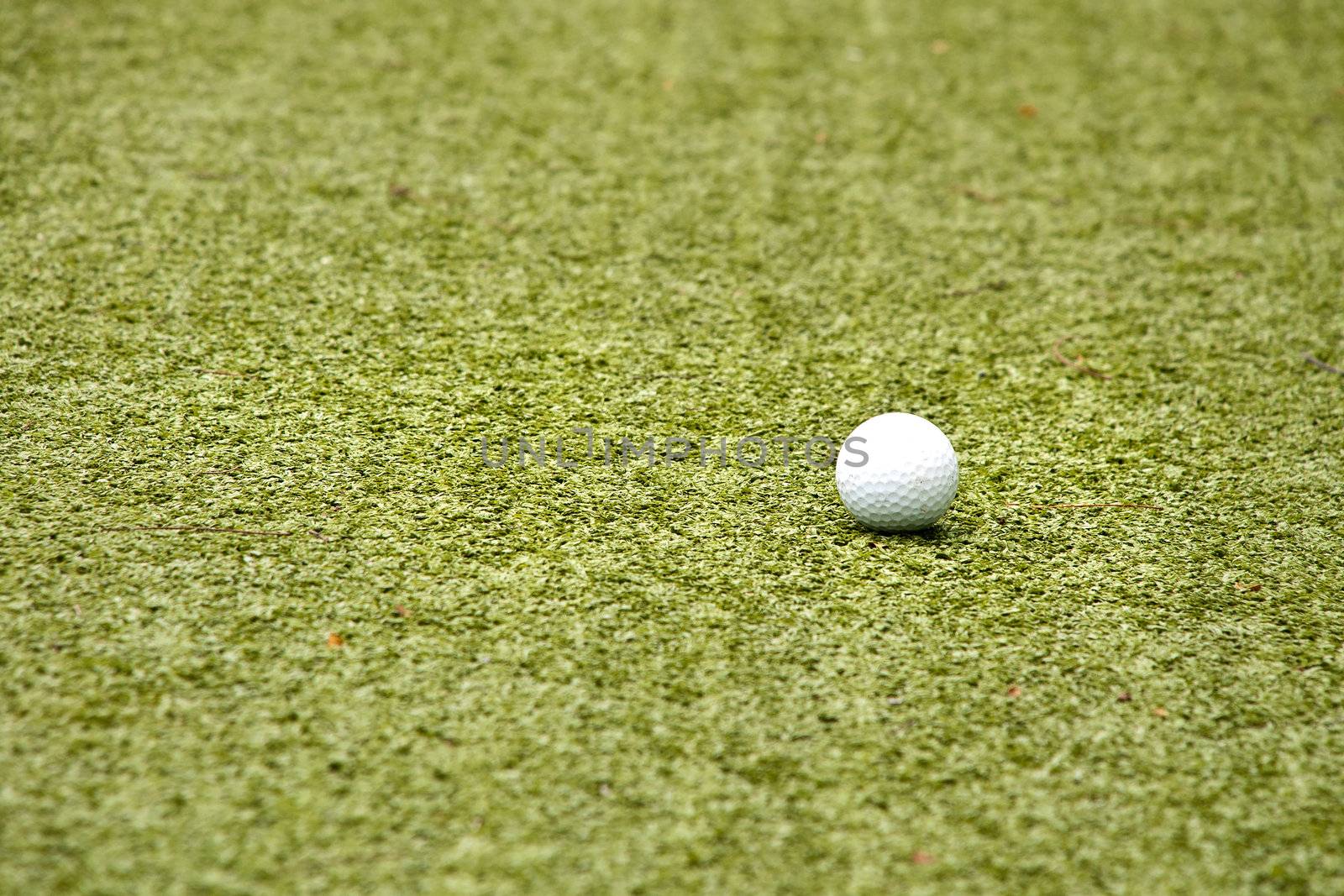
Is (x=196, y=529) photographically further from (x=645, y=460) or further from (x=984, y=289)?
(x=984, y=289)

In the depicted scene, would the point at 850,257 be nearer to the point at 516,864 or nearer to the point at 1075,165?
the point at 1075,165

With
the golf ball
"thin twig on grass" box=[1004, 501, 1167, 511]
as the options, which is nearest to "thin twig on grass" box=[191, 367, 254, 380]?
the golf ball

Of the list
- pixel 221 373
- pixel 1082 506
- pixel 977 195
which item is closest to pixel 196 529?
pixel 221 373

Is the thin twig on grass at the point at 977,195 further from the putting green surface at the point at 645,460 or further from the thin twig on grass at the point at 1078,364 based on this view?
the thin twig on grass at the point at 1078,364

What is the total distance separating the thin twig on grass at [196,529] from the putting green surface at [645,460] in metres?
0.01

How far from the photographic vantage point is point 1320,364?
10.2ft

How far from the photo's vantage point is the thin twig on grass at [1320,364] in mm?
3072

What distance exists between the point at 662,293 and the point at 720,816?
1827mm

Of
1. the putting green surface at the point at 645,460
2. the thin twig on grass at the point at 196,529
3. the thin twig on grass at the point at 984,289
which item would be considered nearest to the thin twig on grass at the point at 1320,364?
the putting green surface at the point at 645,460

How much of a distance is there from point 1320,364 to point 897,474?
1569mm

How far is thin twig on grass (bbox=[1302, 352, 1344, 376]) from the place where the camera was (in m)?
3.07

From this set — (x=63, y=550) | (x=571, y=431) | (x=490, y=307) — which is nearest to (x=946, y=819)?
(x=571, y=431)

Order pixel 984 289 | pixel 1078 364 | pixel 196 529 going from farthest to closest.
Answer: pixel 984 289 → pixel 1078 364 → pixel 196 529

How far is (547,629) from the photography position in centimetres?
208
